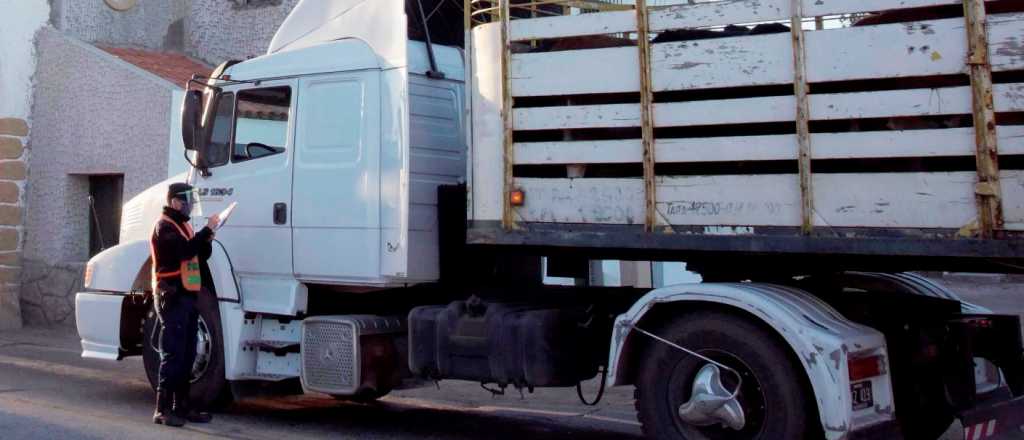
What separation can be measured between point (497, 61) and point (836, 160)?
2108 millimetres

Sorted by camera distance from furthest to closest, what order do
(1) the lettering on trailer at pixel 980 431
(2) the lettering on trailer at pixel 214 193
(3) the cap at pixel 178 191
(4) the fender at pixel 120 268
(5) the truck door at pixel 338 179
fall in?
(4) the fender at pixel 120 268, (2) the lettering on trailer at pixel 214 193, (3) the cap at pixel 178 191, (5) the truck door at pixel 338 179, (1) the lettering on trailer at pixel 980 431

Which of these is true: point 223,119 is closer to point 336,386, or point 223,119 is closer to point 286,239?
point 286,239

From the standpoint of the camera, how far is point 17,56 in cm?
1404

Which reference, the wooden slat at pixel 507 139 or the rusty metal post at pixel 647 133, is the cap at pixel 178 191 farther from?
the rusty metal post at pixel 647 133

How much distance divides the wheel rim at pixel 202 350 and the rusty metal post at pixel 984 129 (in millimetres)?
5292

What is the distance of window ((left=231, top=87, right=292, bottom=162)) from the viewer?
7.55 meters

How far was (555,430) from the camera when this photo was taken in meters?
7.80

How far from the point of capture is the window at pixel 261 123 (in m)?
7.55

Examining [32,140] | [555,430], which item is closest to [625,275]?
[555,430]

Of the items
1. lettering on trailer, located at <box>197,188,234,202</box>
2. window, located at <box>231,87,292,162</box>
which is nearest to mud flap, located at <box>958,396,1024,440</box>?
window, located at <box>231,87,292,162</box>

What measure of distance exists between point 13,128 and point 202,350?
303 inches

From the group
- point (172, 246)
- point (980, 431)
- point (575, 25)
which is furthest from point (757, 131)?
point (172, 246)

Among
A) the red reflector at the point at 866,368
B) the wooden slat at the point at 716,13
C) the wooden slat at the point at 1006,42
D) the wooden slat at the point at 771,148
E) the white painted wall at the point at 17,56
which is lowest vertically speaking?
the red reflector at the point at 866,368

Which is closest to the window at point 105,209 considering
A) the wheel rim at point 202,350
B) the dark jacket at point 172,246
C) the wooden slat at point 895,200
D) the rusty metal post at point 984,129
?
the wheel rim at point 202,350
